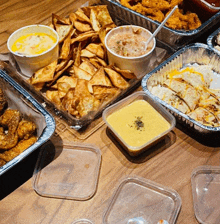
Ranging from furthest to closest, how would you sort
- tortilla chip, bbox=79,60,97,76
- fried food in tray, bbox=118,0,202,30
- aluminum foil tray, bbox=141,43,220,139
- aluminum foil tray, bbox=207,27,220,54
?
fried food in tray, bbox=118,0,202,30, aluminum foil tray, bbox=207,27,220,54, tortilla chip, bbox=79,60,97,76, aluminum foil tray, bbox=141,43,220,139

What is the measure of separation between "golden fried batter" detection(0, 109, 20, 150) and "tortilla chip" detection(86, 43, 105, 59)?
610 mm

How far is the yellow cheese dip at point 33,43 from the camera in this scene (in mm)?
1723

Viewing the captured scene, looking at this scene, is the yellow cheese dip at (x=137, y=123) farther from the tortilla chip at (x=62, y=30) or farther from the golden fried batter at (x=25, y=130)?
the tortilla chip at (x=62, y=30)

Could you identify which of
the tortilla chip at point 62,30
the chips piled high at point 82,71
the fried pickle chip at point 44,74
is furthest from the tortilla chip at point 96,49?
the fried pickle chip at point 44,74

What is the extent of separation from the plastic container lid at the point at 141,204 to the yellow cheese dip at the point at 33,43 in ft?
3.03

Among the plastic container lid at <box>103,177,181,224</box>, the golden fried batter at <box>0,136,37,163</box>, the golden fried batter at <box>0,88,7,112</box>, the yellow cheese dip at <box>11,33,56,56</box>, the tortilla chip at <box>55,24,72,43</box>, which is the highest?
the tortilla chip at <box>55,24,72,43</box>

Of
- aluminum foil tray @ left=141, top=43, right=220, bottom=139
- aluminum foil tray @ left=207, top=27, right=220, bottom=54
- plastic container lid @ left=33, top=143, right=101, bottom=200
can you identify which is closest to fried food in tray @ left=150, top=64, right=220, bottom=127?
aluminum foil tray @ left=141, top=43, right=220, bottom=139

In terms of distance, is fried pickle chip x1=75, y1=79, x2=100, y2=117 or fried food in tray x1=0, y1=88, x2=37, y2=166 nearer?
fried food in tray x1=0, y1=88, x2=37, y2=166

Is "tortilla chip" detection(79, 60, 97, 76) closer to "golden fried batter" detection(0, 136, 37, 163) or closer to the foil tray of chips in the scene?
the foil tray of chips

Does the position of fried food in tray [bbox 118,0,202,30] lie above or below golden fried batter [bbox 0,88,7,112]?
above

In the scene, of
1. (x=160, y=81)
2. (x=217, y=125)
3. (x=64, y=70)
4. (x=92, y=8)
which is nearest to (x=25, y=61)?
(x=64, y=70)

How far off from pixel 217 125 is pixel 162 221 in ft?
1.84

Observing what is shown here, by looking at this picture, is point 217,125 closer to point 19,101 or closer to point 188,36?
point 188,36

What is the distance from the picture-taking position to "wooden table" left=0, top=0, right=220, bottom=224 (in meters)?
1.26
